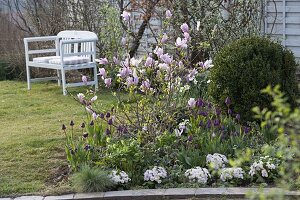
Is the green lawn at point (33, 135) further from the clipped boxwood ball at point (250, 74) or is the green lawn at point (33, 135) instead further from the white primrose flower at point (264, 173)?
the clipped boxwood ball at point (250, 74)

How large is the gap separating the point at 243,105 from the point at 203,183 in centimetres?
160

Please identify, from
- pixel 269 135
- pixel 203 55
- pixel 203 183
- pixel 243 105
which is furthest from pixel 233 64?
pixel 203 55

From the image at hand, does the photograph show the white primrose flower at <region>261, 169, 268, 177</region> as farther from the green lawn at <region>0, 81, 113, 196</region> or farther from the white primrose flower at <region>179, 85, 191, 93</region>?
the green lawn at <region>0, 81, 113, 196</region>

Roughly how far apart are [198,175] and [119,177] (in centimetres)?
61

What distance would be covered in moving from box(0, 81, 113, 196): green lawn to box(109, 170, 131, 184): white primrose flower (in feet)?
1.20

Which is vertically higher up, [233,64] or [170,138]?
[233,64]

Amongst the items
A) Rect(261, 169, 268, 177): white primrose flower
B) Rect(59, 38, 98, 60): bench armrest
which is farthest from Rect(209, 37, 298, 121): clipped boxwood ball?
Rect(59, 38, 98, 60): bench armrest

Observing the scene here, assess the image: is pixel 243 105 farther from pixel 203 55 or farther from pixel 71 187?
pixel 203 55

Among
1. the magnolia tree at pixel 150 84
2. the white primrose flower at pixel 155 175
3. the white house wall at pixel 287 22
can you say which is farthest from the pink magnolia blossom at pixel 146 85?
the white house wall at pixel 287 22

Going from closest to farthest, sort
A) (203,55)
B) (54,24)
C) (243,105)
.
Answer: (243,105) → (203,55) → (54,24)

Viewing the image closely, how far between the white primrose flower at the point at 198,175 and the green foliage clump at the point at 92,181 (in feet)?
1.99

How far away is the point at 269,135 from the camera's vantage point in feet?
18.2

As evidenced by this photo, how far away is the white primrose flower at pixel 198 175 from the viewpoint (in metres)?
4.65

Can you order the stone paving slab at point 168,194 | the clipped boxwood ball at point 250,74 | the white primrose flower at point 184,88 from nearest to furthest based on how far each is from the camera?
the stone paving slab at point 168,194
the white primrose flower at point 184,88
the clipped boxwood ball at point 250,74
